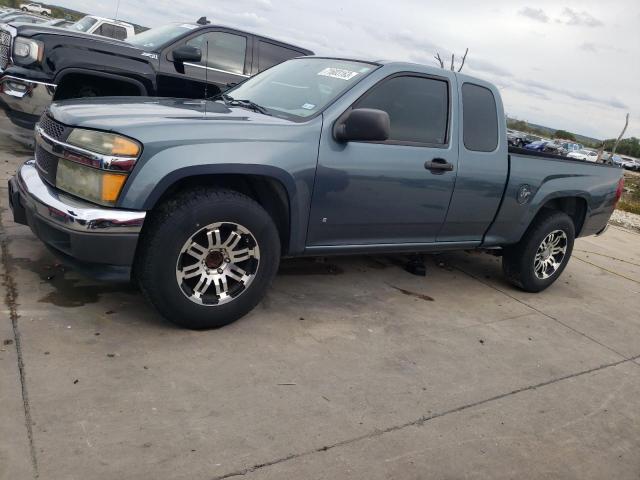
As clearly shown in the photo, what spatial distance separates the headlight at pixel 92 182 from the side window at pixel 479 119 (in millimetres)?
2725

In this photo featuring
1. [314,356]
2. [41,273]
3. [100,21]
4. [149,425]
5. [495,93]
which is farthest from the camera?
[100,21]

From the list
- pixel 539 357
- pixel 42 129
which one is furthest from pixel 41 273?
pixel 539 357

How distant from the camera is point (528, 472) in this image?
283 cm

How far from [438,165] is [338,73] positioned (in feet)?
3.29

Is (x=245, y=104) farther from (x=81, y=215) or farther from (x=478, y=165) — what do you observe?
(x=478, y=165)

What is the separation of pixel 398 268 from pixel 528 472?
2.95m

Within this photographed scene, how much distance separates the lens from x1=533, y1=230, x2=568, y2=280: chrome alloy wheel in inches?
220

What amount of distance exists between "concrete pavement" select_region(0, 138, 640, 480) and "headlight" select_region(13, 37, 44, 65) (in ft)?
9.08

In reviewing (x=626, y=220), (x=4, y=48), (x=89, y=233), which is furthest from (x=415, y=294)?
(x=626, y=220)

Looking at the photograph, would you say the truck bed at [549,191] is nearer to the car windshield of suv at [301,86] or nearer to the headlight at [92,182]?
the car windshield of suv at [301,86]

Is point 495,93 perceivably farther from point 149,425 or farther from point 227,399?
point 149,425

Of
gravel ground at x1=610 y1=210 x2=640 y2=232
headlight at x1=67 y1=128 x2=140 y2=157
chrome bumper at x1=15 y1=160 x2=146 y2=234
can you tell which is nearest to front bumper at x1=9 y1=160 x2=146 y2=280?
chrome bumper at x1=15 y1=160 x2=146 y2=234

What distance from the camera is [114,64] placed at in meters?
6.76

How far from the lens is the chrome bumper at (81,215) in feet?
10.3
